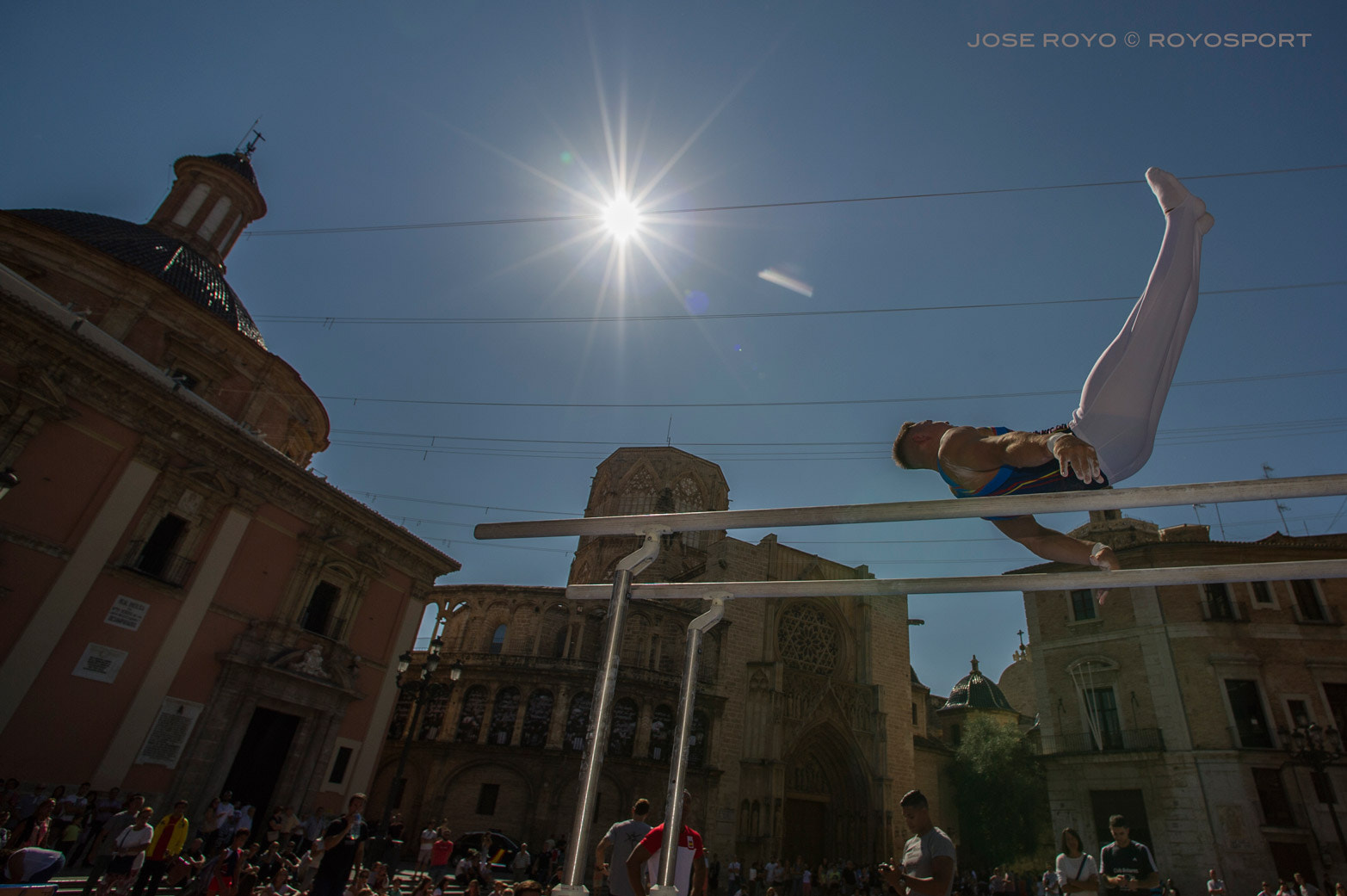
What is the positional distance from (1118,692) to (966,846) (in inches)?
543

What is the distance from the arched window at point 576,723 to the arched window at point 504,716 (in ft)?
6.46

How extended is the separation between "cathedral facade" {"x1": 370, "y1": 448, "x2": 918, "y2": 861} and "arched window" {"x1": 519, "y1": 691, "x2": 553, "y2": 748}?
6cm

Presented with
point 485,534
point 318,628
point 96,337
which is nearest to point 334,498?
point 318,628

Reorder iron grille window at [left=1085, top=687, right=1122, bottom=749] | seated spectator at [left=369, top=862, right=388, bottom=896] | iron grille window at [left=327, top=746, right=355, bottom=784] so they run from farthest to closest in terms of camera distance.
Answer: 1. iron grille window at [left=1085, top=687, right=1122, bottom=749]
2. iron grille window at [left=327, top=746, right=355, bottom=784]
3. seated spectator at [left=369, top=862, right=388, bottom=896]

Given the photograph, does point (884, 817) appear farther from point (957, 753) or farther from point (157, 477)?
point (157, 477)

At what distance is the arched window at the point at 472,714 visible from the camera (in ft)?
80.2

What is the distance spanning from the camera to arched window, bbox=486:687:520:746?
24.2 m

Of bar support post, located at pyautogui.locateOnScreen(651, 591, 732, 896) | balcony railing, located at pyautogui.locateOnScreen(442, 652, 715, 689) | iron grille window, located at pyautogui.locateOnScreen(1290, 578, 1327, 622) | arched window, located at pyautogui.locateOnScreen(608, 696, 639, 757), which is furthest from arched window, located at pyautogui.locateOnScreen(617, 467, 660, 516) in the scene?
bar support post, located at pyautogui.locateOnScreen(651, 591, 732, 896)

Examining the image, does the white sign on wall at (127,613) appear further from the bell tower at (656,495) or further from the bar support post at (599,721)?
the bell tower at (656,495)

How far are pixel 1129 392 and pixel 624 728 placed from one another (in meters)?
25.2

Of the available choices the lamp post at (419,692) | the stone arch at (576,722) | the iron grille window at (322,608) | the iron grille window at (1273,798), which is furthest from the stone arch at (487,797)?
the iron grille window at (1273,798)

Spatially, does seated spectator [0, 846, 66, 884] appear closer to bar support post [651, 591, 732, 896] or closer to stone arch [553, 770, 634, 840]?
bar support post [651, 591, 732, 896]

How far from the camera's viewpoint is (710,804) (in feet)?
82.8

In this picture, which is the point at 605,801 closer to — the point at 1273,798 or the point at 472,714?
the point at 472,714
